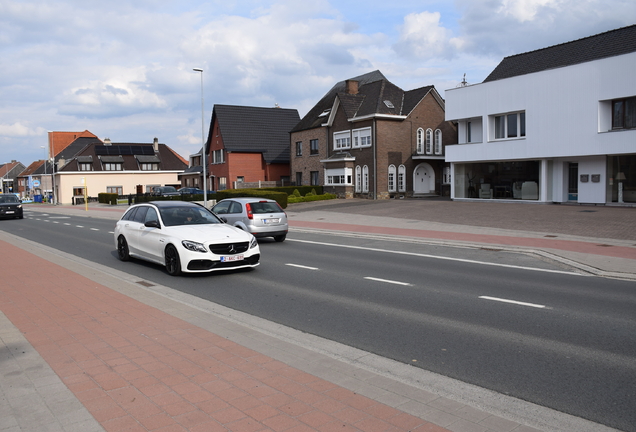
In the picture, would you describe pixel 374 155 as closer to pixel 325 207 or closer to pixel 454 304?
pixel 325 207

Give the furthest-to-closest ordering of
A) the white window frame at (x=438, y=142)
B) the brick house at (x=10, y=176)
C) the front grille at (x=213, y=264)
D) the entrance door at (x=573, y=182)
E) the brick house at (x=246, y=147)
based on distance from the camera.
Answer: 1. the brick house at (x=10, y=176)
2. the brick house at (x=246, y=147)
3. the white window frame at (x=438, y=142)
4. the entrance door at (x=573, y=182)
5. the front grille at (x=213, y=264)

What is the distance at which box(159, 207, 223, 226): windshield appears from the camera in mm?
11791

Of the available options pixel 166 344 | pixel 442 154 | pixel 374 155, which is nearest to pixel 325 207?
pixel 374 155

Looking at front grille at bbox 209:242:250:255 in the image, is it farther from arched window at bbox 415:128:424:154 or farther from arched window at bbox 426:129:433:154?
arched window at bbox 426:129:433:154

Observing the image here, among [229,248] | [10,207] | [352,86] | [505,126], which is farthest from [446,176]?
[229,248]

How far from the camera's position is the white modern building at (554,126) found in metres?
26.5

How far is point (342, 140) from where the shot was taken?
4406cm

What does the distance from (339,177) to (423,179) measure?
22.9 feet

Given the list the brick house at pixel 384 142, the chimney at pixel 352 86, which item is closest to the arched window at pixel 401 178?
the brick house at pixel 384 142

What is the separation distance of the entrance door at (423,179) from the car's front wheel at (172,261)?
108ft

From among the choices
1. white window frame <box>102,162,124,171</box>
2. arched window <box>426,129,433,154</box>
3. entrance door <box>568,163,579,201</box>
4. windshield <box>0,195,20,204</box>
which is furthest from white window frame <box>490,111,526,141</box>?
white window frame <box>102,162,124,171</box>

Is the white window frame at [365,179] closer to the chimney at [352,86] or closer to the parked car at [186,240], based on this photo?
the chimney at [352,86]

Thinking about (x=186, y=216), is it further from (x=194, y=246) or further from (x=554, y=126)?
(x=554, y=126)

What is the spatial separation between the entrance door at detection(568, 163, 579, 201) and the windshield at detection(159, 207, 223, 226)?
2383 centimetres
